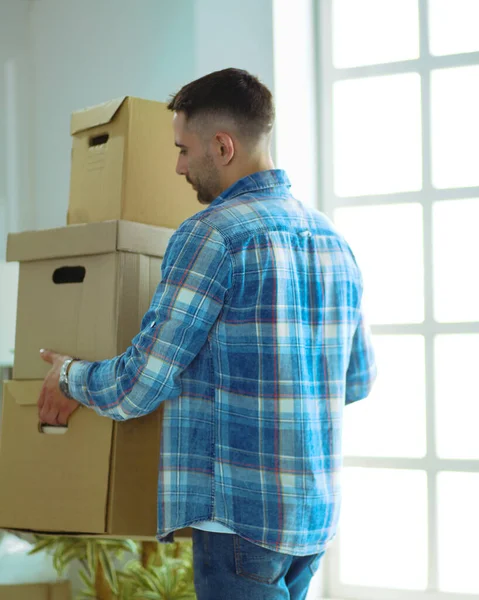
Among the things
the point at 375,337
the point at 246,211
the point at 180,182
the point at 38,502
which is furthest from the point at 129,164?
the point at 375,337

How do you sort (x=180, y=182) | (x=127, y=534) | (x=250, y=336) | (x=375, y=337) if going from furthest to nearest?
(x=375, y=337) → (x=180, y=182) → (x=127, y=534) → (x=250, y=336)

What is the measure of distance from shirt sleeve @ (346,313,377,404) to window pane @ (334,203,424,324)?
659 mm

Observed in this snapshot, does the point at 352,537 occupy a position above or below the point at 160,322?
below

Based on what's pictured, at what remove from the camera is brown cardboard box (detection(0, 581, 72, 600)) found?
1.89 metres

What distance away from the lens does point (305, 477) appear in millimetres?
1181

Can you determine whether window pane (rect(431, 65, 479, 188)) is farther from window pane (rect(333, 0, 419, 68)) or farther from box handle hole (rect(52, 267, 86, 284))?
box handle hole (rect(52, 267, 86, 284))

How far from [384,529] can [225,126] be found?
131 cm

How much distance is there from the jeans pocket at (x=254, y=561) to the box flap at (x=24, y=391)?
53cm

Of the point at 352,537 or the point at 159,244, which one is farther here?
the point at 352,537

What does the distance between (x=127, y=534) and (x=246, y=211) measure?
0.65 m

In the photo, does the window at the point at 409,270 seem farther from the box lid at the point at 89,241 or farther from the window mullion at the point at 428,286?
the box lid at the point at 89,241

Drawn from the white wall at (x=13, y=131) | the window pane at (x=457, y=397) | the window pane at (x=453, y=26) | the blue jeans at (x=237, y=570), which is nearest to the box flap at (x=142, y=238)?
the blue jeans at (x=237, y=570)

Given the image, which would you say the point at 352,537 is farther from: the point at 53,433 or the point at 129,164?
the point at 129,164

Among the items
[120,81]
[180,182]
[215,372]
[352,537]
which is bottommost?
[352,537]
